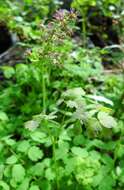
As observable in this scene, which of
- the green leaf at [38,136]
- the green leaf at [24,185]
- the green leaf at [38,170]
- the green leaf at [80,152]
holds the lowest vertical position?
the green leaf at [24,185]

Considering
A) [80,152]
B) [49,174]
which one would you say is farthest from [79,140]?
[49,174]

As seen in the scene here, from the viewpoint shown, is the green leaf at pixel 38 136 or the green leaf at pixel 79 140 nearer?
the green leaf at pixel 38 136

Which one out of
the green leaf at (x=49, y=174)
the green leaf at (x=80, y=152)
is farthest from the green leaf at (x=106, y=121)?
the green leaf at (x=49, y=174)

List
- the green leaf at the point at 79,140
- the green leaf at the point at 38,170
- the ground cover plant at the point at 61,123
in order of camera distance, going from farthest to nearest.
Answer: the green leaf at the point at 79,140 → the green leaf at the point at 38,170 → the ground cover plant at the point at 61,123

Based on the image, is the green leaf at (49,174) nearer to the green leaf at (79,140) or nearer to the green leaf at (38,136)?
the green leaf at (38,136)

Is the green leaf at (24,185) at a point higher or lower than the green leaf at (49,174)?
lower

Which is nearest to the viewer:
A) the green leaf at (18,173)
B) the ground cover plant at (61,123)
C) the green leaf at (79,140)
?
the ground cover plant at (61,123)

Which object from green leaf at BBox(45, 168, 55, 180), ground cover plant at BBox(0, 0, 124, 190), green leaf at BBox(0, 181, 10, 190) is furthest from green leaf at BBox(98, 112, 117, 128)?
green leaf at BBox(0, 181, 10, 190)
